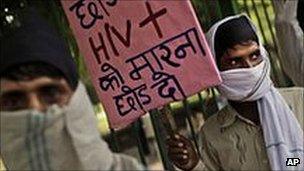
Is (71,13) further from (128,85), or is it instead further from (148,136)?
(148,136)

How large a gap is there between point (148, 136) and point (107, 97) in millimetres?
7552

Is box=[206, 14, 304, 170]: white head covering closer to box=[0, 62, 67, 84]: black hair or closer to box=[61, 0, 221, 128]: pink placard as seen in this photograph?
box=[61, 0, 221, 128]: pink placard

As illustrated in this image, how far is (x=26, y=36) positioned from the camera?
2.48 meters

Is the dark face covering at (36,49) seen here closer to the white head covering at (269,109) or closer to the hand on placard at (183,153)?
the hand on placard at (183,153)

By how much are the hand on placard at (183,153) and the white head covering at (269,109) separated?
31 cm

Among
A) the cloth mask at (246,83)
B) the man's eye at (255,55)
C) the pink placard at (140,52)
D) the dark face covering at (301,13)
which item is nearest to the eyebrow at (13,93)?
the pink placard at (140,52)

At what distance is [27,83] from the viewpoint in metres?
2.43

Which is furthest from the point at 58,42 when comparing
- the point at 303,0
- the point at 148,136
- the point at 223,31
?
the point at 148,136

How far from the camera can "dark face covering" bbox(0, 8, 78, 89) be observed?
7.90ft

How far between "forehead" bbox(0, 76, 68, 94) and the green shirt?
1177 millimetres

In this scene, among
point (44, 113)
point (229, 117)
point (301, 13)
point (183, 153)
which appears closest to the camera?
point (44, 113)

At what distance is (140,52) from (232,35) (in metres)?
0.58

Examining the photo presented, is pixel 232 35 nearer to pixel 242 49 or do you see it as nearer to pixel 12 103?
pixel 242 49

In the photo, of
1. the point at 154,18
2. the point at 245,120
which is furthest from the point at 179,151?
the point at 154,18
